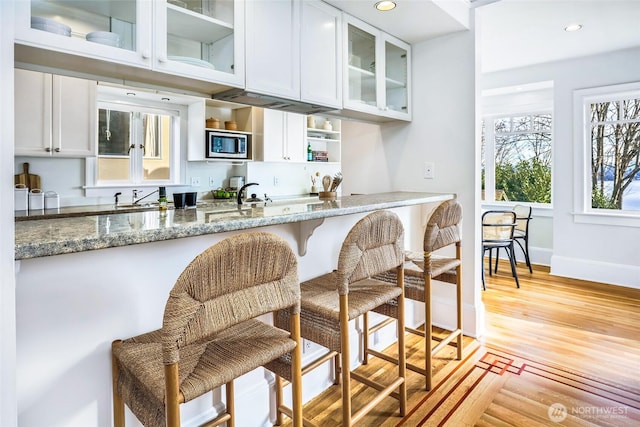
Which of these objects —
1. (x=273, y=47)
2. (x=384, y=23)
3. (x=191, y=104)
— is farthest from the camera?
(x=191, y=104)

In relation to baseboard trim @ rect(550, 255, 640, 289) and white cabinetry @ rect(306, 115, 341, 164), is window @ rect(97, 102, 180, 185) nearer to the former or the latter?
white cabinetry @ rect(306, 115, 341, 164)

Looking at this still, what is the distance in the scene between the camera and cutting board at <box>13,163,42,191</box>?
3115mm

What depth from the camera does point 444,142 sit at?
9.33 ft

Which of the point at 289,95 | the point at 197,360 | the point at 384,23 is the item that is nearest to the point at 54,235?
the point at 197,360

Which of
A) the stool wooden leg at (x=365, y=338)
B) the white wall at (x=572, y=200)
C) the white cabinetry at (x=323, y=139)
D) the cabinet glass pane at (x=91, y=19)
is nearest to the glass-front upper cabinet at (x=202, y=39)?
the cabinet glass pane at (x=91, y=19)

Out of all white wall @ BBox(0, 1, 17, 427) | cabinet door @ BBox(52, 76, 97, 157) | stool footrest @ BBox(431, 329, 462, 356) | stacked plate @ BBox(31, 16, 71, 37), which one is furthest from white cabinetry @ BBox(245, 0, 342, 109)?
cabinet door @ BBox(52, 76, 97, 157)

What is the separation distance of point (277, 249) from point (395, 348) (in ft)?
5.89

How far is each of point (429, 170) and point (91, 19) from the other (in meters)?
2.34

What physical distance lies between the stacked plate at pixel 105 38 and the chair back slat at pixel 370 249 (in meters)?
1.23

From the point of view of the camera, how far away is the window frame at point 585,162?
4082 millimetres

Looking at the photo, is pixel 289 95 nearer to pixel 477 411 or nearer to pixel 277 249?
pixel 277 249

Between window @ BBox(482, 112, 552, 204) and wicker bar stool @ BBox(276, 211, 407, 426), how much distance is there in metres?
4.32

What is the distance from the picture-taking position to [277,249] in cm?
108

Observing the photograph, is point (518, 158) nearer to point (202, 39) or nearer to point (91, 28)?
point (202, 39)
